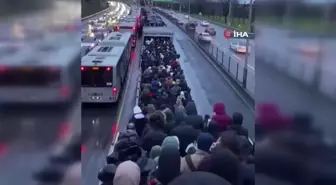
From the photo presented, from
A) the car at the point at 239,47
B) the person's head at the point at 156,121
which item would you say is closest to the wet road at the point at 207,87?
the car at the point at 239,47

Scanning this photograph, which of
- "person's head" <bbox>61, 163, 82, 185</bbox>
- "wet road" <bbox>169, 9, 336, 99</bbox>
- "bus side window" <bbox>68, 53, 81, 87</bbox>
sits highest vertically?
"wet road" <bbox>169, 9, 336, 99</bbox>

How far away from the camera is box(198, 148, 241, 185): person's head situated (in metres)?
3.70

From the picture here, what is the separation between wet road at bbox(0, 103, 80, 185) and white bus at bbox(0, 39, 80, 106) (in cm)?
8

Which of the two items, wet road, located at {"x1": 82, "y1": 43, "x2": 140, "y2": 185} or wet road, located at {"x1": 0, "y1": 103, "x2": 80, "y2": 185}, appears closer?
wet road, located at {"x1": 0, "y1": 103, "x2": 80, "y2": 185}

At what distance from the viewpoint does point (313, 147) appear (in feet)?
9.49

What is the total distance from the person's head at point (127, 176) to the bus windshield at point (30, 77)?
1416mm

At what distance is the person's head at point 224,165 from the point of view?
3.70 m

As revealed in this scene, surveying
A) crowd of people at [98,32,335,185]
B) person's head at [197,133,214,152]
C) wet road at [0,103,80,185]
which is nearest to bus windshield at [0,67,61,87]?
wet road at [0,103,80,185]

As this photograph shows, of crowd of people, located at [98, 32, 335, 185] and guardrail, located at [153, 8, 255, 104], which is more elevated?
crowd of people, located at [98, 32, 335, 185]

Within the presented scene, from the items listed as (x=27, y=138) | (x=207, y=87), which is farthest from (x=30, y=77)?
(x=207, y=87)

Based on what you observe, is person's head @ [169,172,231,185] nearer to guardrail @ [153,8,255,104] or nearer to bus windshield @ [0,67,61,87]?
bus windshield @ [0,67,61,87]

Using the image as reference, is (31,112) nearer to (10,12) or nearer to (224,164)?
(10,12)

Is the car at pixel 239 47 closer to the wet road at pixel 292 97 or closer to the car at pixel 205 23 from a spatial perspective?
the car at pixel 205 23

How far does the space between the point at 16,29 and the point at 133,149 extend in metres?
2.53
